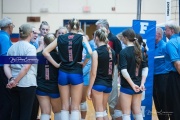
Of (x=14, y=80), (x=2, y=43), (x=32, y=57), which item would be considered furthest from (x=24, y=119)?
(x=2, y=43)

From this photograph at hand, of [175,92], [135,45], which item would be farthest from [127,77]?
[175,92]

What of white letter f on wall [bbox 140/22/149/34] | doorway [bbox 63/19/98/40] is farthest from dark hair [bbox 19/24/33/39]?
doorway [bbox 63/19/98/40]

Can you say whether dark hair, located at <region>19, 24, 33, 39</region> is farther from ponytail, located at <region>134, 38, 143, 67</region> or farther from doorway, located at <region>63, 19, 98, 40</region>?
doorway, located at <region>63, 19, 98, 40</region>

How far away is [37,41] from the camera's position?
605cm

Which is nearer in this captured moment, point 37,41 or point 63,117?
point 63,117

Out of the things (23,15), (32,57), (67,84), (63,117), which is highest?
(23,15)

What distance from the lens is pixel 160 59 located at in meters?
5.90

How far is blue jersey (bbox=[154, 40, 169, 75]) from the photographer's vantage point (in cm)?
583

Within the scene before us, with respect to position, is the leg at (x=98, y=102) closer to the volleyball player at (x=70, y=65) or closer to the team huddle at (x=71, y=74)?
the team huddle at (x=71, y=74)

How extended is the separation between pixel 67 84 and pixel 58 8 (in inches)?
441

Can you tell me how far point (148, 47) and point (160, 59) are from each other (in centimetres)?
34

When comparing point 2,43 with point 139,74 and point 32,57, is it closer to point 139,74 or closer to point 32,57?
point 32,57

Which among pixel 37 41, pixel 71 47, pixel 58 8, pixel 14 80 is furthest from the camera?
pixel 58 8

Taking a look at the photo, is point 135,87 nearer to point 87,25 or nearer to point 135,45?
point 135,45
